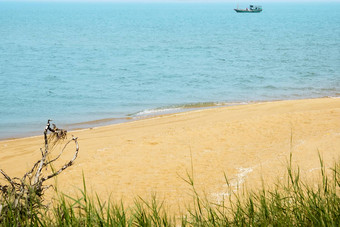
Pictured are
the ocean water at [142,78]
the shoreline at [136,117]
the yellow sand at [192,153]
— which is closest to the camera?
the yellow sand at [192,153]

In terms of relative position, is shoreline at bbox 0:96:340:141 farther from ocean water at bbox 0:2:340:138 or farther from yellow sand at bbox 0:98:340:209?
yellow sand at bbox 0:98:340:209

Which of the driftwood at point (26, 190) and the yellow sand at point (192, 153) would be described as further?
the yellow sand at point (192, 153)

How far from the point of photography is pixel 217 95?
63.6 feet

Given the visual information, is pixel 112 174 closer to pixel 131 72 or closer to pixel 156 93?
pixel 156 93

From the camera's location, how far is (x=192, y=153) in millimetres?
9477

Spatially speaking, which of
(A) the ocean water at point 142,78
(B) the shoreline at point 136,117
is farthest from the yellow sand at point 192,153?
(A) the ocean water at point 142,78

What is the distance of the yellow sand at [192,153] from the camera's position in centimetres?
775

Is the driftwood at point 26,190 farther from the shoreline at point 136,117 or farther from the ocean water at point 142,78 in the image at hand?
the ocean water at point 142,78

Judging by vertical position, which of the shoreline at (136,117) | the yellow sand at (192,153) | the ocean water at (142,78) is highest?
the ocean water at (142,78)

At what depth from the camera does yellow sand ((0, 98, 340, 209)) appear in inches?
305

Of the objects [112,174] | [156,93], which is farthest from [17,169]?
[156,93]

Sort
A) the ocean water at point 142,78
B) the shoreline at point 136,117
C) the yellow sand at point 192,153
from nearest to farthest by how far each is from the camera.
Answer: the yellow sand at point 192,153 → the shoreline at point 136,117 → the ocean water at point 142,78

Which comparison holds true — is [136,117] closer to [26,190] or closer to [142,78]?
[142,78]

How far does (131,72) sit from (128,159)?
16.6 m
